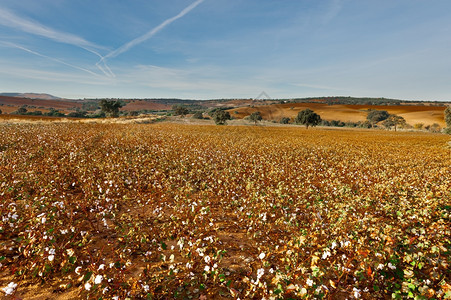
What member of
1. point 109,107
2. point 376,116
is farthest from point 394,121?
point 109,107

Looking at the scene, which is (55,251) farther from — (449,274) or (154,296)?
(449,274)

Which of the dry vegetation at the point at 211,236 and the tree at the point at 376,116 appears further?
the tree at the point at 376,116

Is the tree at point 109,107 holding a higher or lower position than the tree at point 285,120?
higher

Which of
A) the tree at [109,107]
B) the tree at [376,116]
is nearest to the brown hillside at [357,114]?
the tree at [376,116]

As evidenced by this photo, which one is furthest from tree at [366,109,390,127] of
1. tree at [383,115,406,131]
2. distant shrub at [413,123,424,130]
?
distant shrub at [413,123,424,130]

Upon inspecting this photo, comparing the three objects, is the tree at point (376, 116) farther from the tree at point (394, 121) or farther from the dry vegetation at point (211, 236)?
the dry vegetation at point (211, 236)

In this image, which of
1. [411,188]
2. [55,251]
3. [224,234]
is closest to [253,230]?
[224,234]

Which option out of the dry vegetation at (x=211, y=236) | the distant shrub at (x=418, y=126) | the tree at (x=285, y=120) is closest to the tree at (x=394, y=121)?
the distant shrub at (x=418, y=126)

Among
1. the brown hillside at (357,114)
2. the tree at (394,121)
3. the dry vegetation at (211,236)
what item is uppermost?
the brown hillside at (357,114)

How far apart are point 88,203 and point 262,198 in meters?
6.62

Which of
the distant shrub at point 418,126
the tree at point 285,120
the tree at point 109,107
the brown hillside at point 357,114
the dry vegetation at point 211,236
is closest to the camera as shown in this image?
the dry vegetation at point 211,236

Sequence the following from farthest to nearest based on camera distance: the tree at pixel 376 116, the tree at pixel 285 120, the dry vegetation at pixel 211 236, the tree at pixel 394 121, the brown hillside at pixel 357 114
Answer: the tree at pixel 285 120 < the brown hillside at pixel 357 114 < the tree at pixel 376 116 < the tree at pixel 394 121 < the dry vegetation at pixel 211 236

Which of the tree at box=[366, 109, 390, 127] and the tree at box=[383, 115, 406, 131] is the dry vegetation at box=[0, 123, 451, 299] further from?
the tree at box=[366, 109, 390, 127]

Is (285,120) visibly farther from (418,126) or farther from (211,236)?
(211,236)
